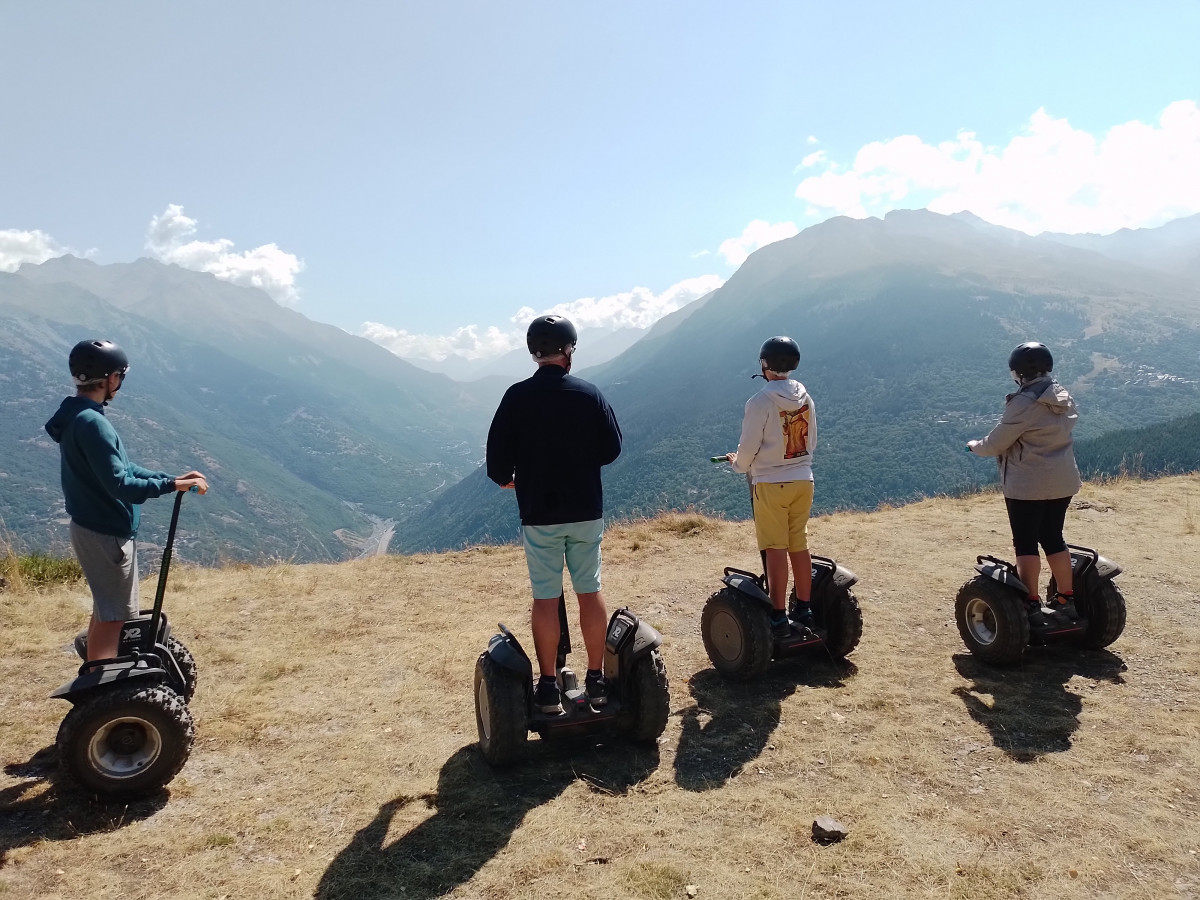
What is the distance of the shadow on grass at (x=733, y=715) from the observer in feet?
13.0

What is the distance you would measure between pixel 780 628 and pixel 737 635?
1.29 feet

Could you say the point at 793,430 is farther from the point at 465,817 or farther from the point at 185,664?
the point at 185,664

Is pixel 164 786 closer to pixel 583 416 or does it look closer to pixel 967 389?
pixel 583 416

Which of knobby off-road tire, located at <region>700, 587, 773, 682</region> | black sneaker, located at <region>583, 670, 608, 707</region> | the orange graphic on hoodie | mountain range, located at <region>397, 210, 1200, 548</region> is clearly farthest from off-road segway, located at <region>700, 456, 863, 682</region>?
mountain range, located at <region>397, 210, 1200, 548</region>

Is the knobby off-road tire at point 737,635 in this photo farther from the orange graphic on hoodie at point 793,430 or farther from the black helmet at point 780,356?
the black helmet at point 780,356

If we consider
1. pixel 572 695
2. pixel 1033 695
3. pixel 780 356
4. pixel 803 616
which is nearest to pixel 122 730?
pixel 572 695

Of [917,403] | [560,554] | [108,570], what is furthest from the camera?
[917,403]

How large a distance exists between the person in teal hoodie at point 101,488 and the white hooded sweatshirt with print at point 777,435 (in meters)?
3.92

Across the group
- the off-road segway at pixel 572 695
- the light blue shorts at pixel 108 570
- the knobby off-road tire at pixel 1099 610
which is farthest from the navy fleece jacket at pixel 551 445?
the knobby off-road tire at pixel 1099 610

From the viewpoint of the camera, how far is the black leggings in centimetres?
524

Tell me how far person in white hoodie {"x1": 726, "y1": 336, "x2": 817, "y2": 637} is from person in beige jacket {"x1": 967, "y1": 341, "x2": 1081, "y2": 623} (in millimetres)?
1662

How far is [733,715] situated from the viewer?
4684 millimetres

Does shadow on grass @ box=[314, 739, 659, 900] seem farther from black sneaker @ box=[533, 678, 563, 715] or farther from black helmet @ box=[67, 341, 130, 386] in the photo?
black helmet @ box=[67, 341, 130, 386]

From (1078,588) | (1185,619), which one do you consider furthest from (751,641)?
(1185,619)
